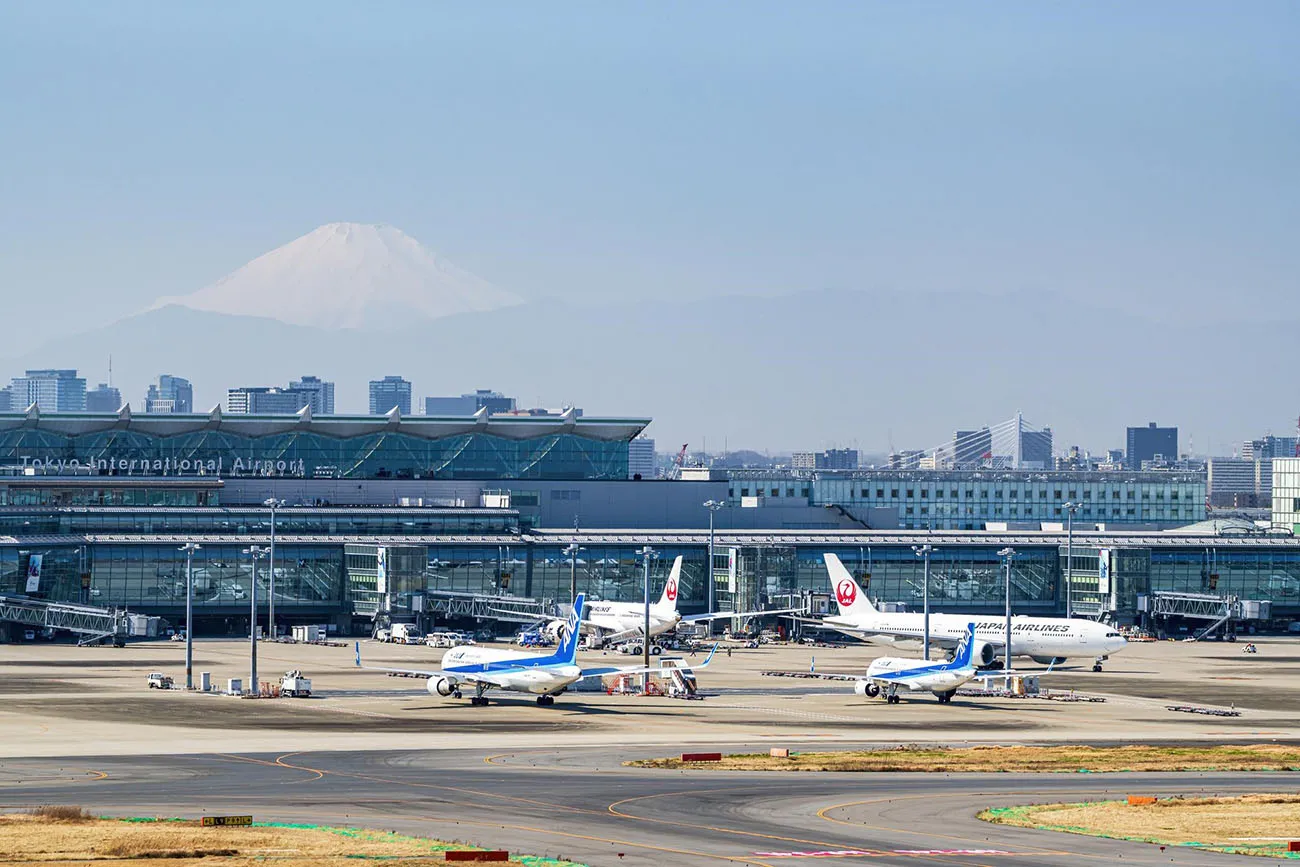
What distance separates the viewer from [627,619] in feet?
577

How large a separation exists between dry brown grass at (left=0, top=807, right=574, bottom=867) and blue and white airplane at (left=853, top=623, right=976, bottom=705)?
66506mm

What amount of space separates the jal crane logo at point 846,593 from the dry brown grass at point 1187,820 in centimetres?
9440

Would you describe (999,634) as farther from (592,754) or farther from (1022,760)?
(592,754)

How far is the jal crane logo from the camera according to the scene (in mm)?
170375

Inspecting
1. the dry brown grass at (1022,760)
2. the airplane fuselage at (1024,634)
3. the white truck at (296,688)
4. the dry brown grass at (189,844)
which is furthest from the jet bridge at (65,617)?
the dry brown grass at (189,844)

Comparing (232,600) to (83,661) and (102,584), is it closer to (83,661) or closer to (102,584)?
(102,584)

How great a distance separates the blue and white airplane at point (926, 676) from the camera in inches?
4877

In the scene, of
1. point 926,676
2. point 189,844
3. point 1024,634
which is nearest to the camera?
point 189,844

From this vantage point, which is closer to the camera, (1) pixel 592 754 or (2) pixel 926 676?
(1) pixel 592 754

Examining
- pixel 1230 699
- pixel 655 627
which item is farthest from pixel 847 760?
pixel 655 627

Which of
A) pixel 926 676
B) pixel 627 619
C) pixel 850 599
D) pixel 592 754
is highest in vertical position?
pixel 850 599

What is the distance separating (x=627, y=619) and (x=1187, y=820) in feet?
358

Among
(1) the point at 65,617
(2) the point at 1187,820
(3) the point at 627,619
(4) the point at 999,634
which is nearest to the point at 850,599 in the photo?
(4) the point at 999,634

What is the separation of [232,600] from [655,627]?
164 ft
